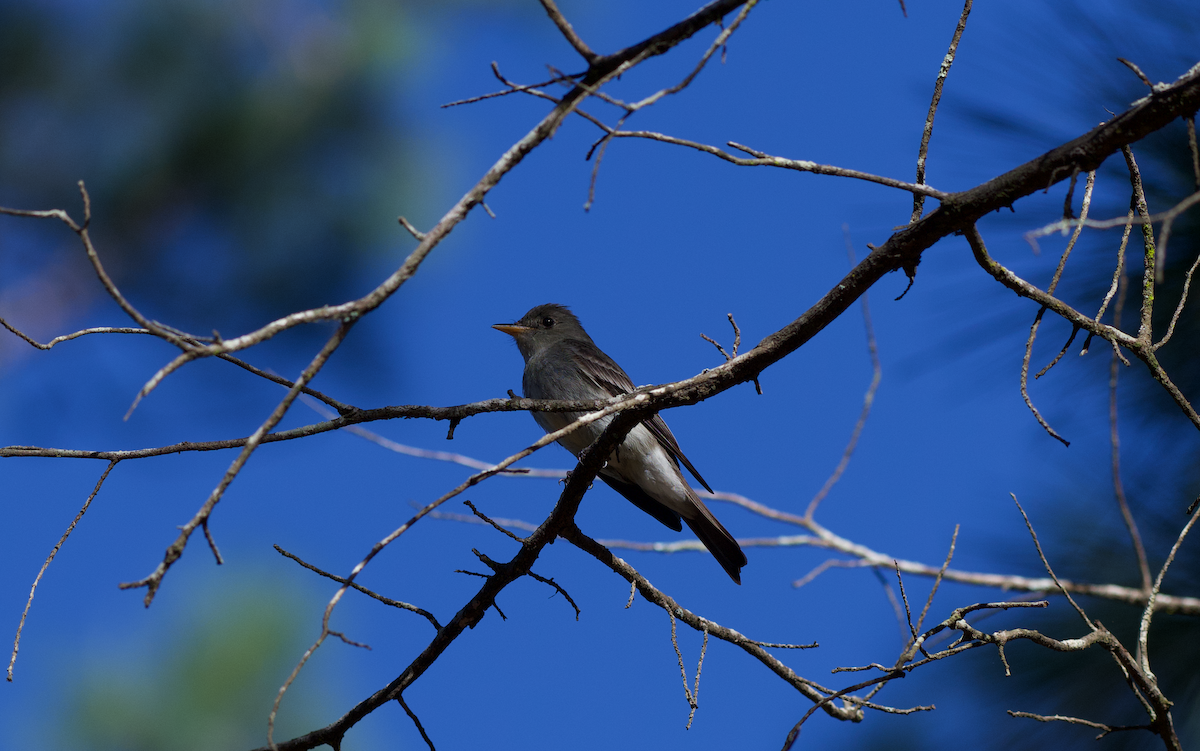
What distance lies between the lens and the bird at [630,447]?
4809 mm

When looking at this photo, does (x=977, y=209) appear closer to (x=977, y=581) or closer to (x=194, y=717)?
(x=977, y=581)

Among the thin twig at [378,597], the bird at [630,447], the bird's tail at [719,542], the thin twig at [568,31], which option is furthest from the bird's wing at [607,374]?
the thin twig at [568,31]

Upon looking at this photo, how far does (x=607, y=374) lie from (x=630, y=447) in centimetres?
77

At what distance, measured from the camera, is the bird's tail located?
189 inches

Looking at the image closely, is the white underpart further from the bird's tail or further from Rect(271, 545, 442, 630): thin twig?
Rect(271, 545, 442, 630): thin twig

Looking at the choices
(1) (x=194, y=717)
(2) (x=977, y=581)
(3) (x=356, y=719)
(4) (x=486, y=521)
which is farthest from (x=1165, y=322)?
(1) (x=194, y=717)

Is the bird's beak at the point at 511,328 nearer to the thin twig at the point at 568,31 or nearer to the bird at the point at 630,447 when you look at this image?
the bird at the point at 630,447

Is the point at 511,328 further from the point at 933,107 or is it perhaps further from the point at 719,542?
the point at 933,107

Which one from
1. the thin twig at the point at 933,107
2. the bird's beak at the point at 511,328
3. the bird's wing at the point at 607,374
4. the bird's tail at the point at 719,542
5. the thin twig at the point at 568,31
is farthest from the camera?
the bird's beak at the point at 511,328

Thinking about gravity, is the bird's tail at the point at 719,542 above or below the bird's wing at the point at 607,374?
below

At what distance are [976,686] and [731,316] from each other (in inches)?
101

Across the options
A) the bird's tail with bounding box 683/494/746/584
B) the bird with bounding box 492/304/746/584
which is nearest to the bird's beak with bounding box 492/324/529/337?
the bird with bounding box 492/304/746/584

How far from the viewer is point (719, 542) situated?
15.9ft

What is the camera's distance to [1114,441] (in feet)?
8.69
